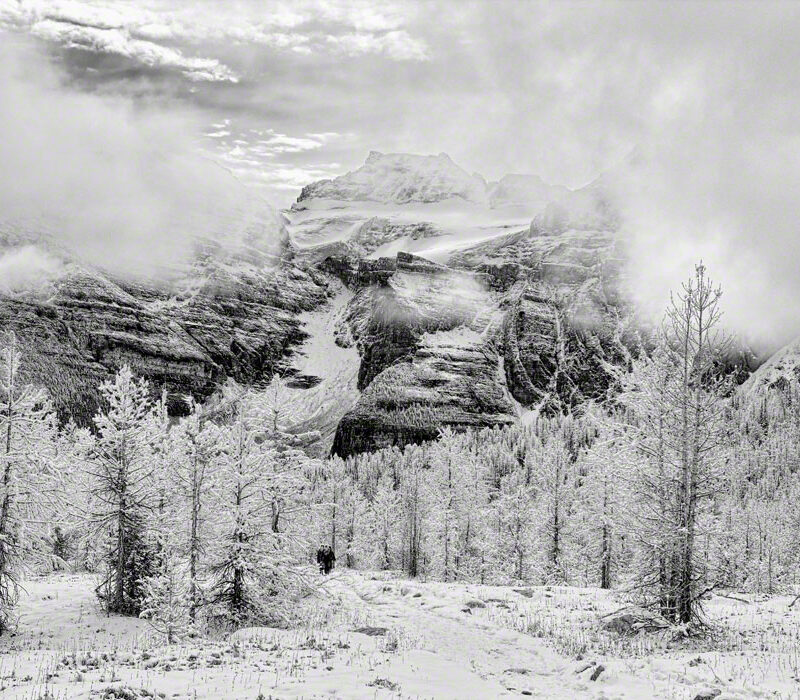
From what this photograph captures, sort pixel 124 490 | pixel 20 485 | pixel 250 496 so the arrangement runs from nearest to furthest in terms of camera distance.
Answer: pixel 20 485 → pixel 250 496 → pixel 124 490

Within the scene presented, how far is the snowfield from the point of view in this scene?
45.0 ft

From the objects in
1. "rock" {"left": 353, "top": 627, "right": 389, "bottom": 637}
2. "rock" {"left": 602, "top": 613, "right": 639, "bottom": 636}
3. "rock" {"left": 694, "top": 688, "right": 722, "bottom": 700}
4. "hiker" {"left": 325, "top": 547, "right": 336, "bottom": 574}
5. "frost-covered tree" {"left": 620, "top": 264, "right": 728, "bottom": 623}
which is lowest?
"hiker" {"left": 325, "top": 547, "right": 336, "bottom": 574}

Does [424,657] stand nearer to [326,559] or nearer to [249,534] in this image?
[249,534]

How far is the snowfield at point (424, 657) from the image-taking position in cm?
1370

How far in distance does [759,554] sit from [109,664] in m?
73.9

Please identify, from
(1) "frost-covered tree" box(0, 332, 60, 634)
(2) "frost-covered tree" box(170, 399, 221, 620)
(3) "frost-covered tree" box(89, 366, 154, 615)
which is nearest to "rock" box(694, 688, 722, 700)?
(2) "frost-covered tree" box(170, 399, 221, 620)

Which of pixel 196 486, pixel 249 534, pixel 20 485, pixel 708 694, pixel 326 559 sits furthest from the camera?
pixel 326 559

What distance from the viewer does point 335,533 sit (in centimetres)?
7169

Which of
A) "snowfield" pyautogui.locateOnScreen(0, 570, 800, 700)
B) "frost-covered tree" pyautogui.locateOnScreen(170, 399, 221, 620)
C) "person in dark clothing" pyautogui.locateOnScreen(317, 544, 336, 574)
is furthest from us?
"person in dark clothing" pyautogui.locateOnScreen(317, 544, 336, 574)

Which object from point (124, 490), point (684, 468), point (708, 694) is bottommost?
point (708, 694)

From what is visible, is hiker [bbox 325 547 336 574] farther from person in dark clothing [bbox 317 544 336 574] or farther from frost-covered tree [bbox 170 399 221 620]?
frost-covered tree [bbox 170 399 221 620]

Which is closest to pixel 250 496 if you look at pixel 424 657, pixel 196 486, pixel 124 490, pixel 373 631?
pixel 196 486

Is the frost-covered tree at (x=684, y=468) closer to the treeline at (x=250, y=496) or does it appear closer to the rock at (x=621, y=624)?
the treeline at (x=250, y=496)

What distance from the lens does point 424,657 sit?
56.9 ft
